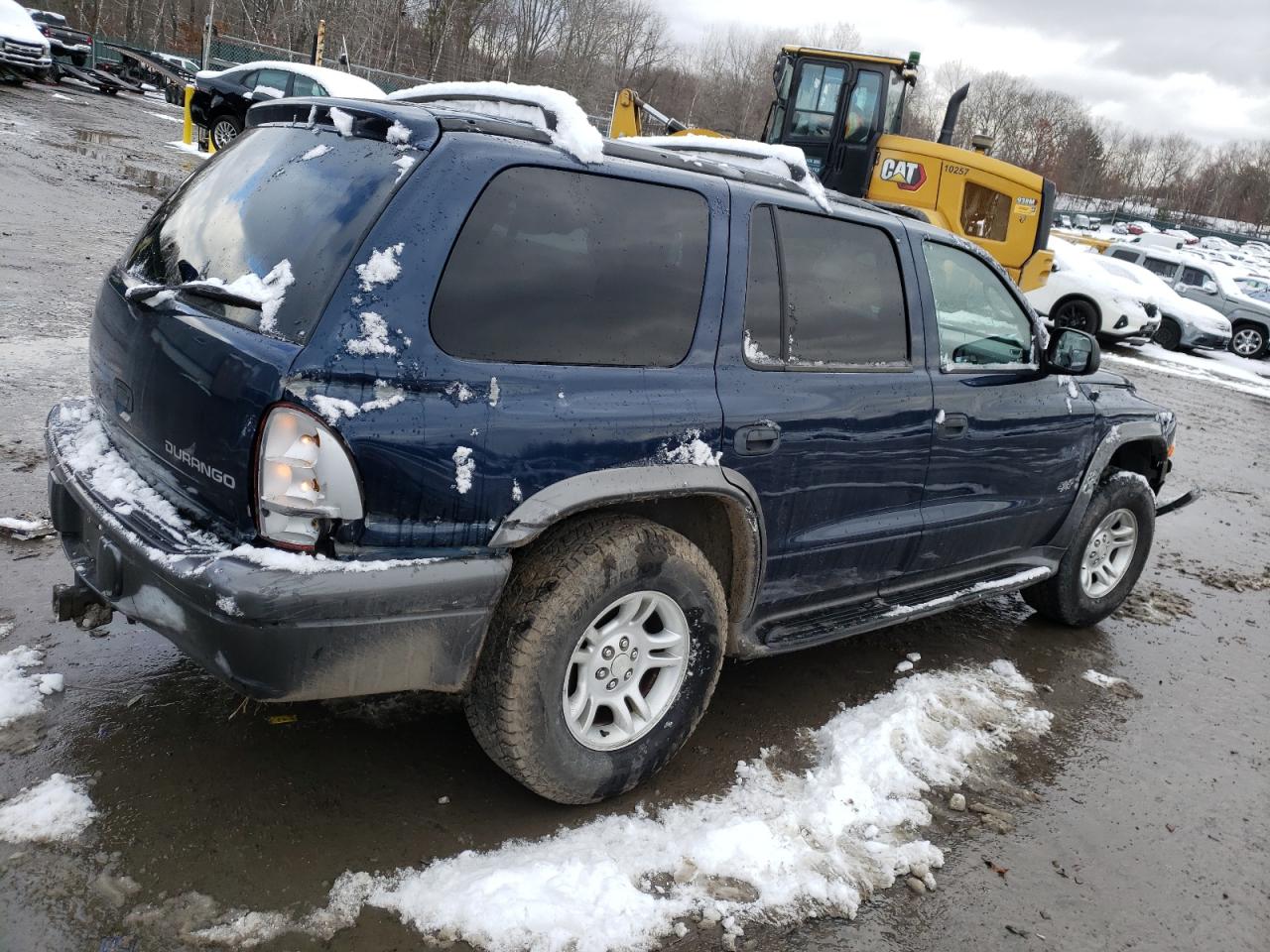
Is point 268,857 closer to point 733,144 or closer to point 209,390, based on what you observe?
point 209,390

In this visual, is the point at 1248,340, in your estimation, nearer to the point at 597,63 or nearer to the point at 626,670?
the point at 626,670

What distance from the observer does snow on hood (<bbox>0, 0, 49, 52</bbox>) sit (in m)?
21.6

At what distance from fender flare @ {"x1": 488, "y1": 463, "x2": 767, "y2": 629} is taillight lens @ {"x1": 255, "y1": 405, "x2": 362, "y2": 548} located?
41cm

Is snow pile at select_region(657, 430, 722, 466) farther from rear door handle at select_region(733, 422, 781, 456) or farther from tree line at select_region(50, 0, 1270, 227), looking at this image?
tree line at select_region(50, 0, 1270, 227)

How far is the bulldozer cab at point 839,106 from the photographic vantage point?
12.4 m

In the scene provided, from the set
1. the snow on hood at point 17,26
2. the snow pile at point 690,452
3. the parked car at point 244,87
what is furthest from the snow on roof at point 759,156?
the snow on hood at point 17,26

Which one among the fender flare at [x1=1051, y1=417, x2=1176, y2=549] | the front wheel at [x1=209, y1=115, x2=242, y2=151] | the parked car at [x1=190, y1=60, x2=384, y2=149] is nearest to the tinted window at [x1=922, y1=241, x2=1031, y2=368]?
the fender flare at [x1=1051, y1=417, x2=1176, y2=549]

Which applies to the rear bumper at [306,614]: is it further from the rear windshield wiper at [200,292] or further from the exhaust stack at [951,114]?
the exhaust stack at [951,114]

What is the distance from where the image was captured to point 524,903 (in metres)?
2.47

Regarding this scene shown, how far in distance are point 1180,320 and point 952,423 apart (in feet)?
58.3

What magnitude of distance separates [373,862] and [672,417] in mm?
1459

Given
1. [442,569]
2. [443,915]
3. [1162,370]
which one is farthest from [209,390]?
[1162,370]

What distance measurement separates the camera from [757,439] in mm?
2996

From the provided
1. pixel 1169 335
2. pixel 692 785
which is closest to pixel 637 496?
pixel 692 785
